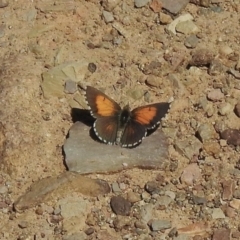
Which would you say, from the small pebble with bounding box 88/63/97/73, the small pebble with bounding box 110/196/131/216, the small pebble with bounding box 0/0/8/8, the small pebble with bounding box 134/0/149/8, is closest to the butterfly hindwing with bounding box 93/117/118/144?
the small pebble with bounding box 110/196/131/216

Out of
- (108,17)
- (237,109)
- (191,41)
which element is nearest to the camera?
(237,109)

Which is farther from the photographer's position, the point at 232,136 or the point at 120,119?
the point at 232,136

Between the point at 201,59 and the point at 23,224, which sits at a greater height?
the point at 201,59

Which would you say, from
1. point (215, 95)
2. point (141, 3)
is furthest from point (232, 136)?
point (141, 3)

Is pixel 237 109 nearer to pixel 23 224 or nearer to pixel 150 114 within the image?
pixel 150 114

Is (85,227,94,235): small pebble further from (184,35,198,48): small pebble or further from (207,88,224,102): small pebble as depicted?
(184,35,198,48): small pebble

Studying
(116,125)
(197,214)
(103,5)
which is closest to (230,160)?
Result: (197,214)

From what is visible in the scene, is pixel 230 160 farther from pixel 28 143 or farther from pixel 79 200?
pixel 28 143
